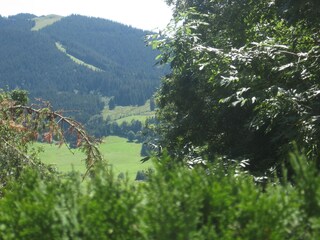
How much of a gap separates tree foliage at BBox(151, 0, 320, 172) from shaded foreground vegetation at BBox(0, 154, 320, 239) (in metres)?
5.72

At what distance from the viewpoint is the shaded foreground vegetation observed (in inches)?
104

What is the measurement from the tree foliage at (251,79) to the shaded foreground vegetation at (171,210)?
5.72 meters

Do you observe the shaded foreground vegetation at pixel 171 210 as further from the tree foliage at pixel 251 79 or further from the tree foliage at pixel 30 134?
the tree foliage at pixel 30 134

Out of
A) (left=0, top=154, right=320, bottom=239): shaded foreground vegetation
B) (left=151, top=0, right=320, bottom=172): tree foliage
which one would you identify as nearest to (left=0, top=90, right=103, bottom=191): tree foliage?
(left=151, top=0, right=320, bottom=172): tree foliage

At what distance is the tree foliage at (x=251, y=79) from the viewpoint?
30.2ft

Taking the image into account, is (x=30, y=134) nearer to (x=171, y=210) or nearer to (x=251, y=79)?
(x=251, y=79)

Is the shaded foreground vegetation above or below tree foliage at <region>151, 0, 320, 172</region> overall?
below

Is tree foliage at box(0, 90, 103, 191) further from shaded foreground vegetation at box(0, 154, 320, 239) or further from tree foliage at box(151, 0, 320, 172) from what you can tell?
shaded foreground vegetation at box(0, 154, 320, 239)

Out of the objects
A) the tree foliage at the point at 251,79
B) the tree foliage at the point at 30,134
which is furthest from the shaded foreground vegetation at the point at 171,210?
the tree foliage at the point at 30,134

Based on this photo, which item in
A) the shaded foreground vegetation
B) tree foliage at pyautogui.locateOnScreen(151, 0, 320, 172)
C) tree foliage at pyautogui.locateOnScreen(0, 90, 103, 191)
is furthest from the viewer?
tree foliage at pyautogui.locateOnScreen(151, 0, 320, 172)

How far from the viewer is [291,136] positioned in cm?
890

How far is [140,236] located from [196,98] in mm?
20204

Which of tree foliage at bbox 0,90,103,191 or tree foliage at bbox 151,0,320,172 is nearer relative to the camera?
tree foliage at bbox 0,90,103,191

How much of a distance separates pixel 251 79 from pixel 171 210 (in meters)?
7.82
